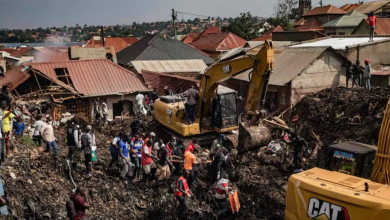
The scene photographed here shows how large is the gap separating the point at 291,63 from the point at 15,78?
46.2 ft

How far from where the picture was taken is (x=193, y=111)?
14.6m

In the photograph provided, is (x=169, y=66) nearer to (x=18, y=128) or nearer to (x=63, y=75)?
(x=63, y=75)

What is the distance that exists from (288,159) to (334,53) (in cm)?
809

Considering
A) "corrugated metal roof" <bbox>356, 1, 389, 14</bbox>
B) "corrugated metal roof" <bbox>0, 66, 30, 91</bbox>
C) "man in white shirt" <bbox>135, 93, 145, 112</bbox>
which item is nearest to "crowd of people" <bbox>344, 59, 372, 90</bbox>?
"man in white shirt" <bbox>135, 93, 145, 112</bbox>

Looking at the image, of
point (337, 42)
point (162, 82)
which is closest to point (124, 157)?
point (162, 82)

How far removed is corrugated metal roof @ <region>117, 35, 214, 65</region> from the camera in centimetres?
2956

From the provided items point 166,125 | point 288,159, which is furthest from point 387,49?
point 166,125

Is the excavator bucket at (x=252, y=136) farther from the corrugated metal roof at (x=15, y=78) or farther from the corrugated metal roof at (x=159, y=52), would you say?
the corrugated metal roof at (x=159, y=52)

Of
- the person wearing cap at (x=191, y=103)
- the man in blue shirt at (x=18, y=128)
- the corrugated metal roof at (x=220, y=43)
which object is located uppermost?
the corrugated metal roof at (x=220, y=43)

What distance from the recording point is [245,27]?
5828cm

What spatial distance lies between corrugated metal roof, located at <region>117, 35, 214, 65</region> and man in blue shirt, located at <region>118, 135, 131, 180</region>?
17.5m

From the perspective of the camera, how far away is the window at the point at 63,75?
21303mm

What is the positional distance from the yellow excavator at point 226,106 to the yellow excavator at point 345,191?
193 inches

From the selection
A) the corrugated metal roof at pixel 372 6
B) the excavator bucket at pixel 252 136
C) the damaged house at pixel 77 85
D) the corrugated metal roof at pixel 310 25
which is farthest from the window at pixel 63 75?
the corrugated metal roof at pixel 372 6
